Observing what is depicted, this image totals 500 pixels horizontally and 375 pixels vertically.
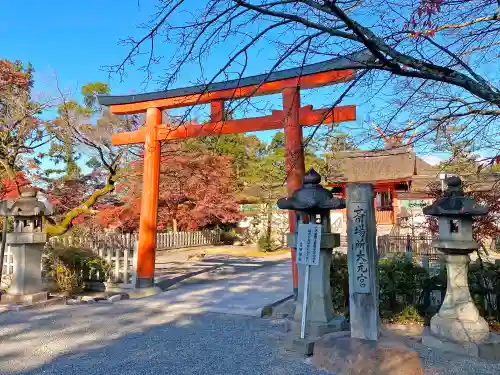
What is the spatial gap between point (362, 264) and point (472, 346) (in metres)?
1.58

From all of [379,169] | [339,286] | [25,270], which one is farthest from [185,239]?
[339,286]

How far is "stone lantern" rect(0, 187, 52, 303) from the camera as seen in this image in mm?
6801

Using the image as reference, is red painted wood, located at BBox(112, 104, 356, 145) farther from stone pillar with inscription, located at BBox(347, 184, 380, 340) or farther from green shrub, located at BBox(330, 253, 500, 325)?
green shrub, located at BBox(330, 253, 500, 325)

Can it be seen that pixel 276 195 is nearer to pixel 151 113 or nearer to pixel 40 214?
pixel 151 113

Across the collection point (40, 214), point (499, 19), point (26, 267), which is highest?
point (499, 19)

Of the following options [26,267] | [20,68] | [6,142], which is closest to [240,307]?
[26,267]

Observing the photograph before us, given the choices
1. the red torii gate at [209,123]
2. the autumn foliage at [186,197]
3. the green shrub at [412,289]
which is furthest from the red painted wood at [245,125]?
the autumn foliage at [186,197]

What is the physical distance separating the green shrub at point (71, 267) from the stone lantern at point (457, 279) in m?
6.44

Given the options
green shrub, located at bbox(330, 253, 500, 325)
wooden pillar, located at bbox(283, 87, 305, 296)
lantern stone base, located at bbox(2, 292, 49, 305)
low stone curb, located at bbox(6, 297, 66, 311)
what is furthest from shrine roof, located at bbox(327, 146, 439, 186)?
lantern stone base, located at bbox(2, 292, 49, 305)

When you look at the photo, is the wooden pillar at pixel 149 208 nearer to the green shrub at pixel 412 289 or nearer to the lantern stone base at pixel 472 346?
the green shrub at pixel 412 289

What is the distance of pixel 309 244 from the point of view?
176 inches

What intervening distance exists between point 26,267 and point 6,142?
270 inches

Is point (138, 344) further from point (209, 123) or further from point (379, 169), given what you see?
point (379, 169)

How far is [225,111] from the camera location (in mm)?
3270
